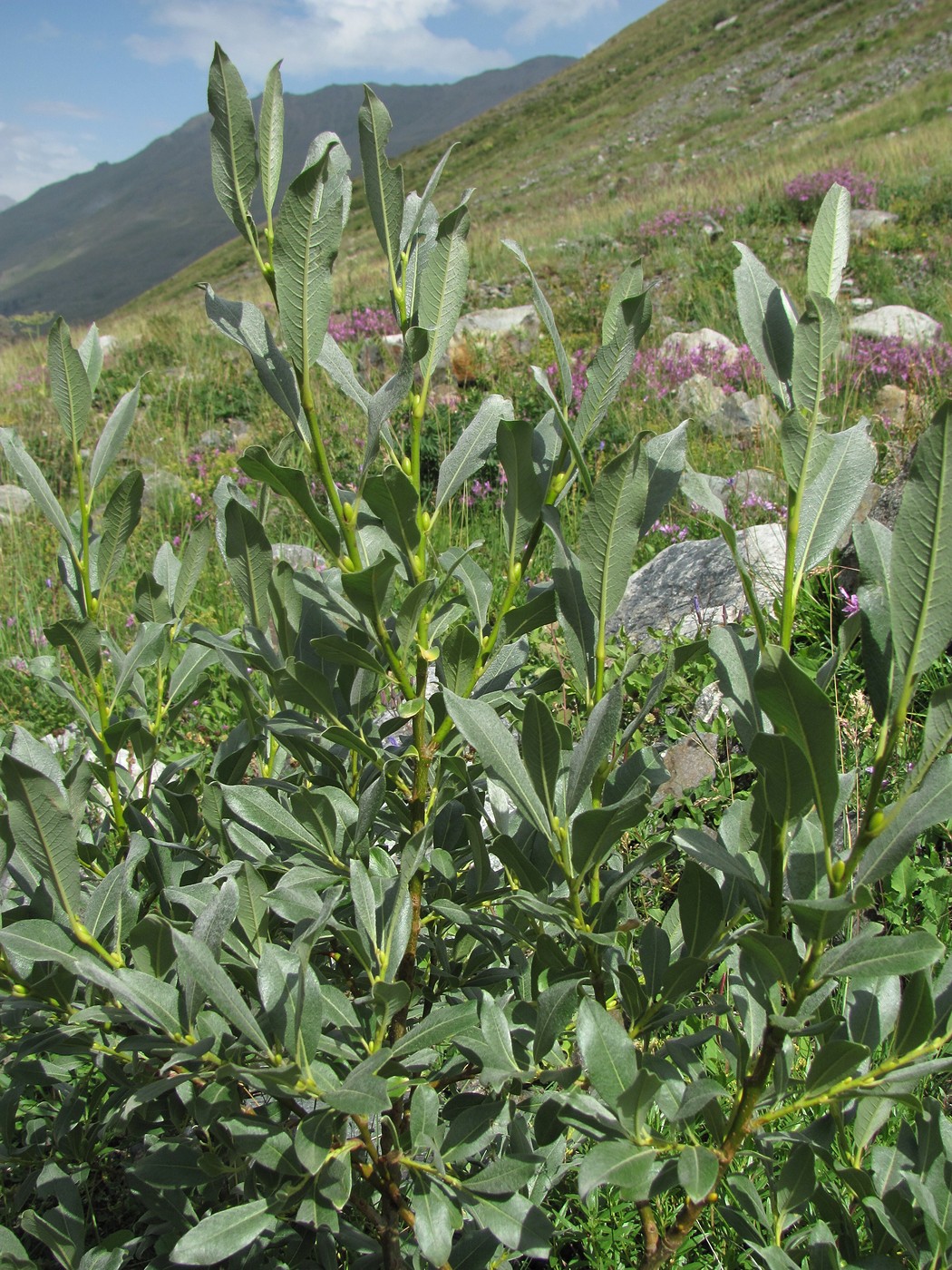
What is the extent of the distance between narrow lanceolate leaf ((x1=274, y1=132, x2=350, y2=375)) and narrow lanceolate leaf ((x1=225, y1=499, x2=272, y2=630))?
15 cm

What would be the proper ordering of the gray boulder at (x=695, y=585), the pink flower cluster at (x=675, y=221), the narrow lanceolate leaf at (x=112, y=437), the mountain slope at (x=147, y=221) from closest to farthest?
the narrow lanceolate leaf at (x=112, y=437) → the gray boulder at (x=695, y=585) → the pink flower cluster at (x=675, y=221) → the mountain slope at (x=147, y=221)

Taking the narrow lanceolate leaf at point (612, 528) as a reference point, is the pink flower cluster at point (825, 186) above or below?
above

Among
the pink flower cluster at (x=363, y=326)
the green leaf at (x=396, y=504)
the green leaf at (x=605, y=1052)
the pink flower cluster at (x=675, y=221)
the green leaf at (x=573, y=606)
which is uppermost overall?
the pink flower cluster at (x=675, y=221)

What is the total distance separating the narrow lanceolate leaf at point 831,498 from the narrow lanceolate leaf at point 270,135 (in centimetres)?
51

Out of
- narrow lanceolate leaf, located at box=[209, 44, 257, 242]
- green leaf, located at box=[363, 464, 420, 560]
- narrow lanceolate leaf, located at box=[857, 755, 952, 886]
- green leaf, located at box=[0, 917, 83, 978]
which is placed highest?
narrow lanceolate leaf, located at box=[209, 44, 257, 242]

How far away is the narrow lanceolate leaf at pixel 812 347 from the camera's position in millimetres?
578

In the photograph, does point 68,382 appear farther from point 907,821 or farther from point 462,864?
point 907,821

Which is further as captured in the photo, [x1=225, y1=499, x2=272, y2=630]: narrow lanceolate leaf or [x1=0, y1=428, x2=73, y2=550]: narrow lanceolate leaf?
[x1=0, y1=428, x2=73, y2=550]: narrow lanceolate leaf

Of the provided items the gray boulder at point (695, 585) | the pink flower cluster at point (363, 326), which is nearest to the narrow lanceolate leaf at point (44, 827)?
the gray boulder at point (695, 585)

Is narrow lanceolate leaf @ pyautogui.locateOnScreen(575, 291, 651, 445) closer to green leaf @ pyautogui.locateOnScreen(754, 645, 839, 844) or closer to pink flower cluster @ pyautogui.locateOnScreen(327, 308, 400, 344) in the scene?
green leaf @ pyautogui.locateOnScreen(754, 645, 839, 844)

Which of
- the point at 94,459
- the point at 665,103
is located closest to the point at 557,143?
the point at 665,103

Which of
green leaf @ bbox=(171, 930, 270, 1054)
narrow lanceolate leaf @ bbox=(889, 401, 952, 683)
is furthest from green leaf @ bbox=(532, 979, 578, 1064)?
narrow lanceolate leaf @ bbox=(889, 401, 952, 683)

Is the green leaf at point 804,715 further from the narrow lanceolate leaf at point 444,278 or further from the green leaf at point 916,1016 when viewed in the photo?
the narrow lanceolate leaf at point 444,278

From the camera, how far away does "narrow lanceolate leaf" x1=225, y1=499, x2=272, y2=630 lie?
30.8 inches
